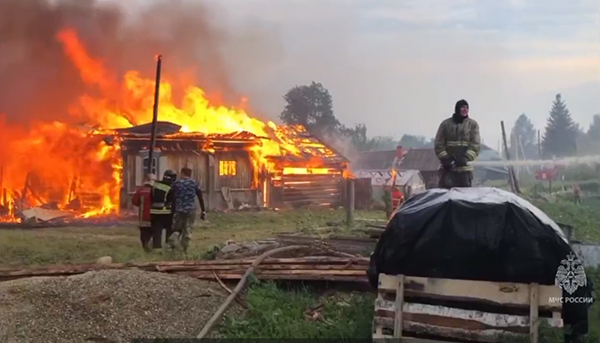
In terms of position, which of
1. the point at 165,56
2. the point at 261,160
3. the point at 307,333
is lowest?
the point at 307,333

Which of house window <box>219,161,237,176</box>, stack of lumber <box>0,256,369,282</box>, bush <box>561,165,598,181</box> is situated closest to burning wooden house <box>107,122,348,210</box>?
house window <box>219,161,237,176</box>

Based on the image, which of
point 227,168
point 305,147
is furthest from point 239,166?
point 305,147

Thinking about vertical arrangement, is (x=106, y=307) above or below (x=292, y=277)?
below

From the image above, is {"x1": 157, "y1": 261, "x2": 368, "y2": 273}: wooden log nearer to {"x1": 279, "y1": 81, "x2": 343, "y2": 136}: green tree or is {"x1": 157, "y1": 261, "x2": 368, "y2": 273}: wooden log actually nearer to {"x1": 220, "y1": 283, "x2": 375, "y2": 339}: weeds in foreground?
{"x1": 220, "y1": 283, "x2": 375, "y2": 339}: weeds in foreground

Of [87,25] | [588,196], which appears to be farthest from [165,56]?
[588,196]

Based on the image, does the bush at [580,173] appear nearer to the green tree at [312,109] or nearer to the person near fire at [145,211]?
the green tree at [312,109]

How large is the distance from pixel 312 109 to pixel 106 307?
45948 mm

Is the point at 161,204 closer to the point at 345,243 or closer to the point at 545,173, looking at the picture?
the point at 345,243

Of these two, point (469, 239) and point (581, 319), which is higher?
point (469, 239)

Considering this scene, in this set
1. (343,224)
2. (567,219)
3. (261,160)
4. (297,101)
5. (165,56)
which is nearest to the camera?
(567,219)

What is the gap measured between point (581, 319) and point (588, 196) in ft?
76.3

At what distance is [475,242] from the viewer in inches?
196

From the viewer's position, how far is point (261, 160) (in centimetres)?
2533

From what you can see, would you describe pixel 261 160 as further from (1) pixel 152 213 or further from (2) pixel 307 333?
(2) pixel 307 333
